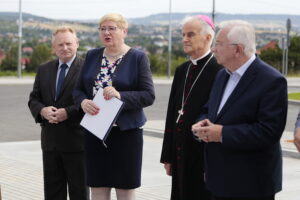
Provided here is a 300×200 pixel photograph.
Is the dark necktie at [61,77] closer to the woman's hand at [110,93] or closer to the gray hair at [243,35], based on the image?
the woman's hand at [110,93]

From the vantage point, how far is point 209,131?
4363 mm

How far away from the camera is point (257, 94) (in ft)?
14.2

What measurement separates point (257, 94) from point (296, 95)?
70.3ft

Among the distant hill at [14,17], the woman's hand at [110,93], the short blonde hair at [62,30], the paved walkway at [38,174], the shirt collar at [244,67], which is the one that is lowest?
the paved walkway at [38,174]

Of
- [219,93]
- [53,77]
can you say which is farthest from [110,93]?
[219,93]

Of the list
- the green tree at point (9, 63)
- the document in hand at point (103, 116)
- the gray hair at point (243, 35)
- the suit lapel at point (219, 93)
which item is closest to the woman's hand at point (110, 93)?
the document in hand at point (103, 116)

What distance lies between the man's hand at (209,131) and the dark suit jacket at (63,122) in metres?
1.91

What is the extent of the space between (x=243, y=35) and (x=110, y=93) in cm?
144

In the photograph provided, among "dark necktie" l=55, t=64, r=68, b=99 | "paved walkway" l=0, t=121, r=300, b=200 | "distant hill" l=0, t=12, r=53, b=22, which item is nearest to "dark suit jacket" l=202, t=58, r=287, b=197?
"dark necktie" l=55, t=64, r=68, b=99

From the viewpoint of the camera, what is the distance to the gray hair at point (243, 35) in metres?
4.42

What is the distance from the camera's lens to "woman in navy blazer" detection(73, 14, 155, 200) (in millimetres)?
5684

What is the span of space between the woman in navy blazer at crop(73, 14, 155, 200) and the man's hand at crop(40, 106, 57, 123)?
0.36 metres

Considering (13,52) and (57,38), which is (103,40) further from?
(13,52)

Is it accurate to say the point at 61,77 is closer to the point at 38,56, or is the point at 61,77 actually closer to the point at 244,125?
the point at 244,125
